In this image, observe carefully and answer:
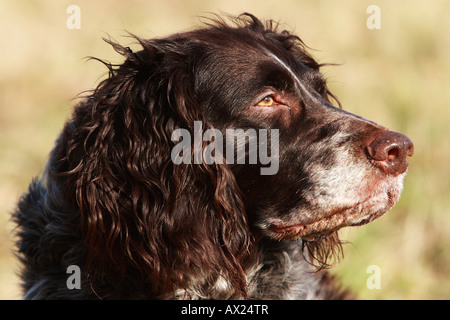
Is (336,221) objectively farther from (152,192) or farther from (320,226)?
(152,192)

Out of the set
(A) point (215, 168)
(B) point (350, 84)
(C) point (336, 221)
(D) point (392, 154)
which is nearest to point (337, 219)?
(C) point (336, 221)

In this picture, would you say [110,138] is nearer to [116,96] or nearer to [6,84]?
[116,96]

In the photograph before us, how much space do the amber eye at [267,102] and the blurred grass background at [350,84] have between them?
149 cm

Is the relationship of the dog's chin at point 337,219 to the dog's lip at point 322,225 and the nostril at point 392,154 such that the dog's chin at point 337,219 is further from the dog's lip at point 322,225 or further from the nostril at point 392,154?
the nostril at point 392,154

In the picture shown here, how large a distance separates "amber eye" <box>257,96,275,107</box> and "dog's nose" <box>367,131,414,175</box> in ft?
1.59

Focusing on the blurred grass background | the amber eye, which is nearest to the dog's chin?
the amber eye

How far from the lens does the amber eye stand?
3.10 metres

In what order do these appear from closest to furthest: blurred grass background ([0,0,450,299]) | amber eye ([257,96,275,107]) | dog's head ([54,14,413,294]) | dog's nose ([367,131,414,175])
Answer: dog's nose ([367,131,414,175]) → dog's head ([54,14,413,294]) → amber eye ([257,96,275,107]) → blurred grass background ([0,0,450,299])

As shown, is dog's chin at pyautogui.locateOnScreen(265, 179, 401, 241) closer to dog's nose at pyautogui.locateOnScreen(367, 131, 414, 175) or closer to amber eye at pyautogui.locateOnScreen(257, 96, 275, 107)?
dog's nose at pyautogui.locateOnScreen(367, 131, 414, 175)

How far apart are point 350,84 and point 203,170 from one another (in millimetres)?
4480

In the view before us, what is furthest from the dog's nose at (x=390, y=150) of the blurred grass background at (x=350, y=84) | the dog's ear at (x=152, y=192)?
the blurred grass background at (x=350, y=84)

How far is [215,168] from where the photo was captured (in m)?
3.03

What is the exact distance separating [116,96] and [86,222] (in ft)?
1.95

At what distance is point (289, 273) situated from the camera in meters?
3.55
